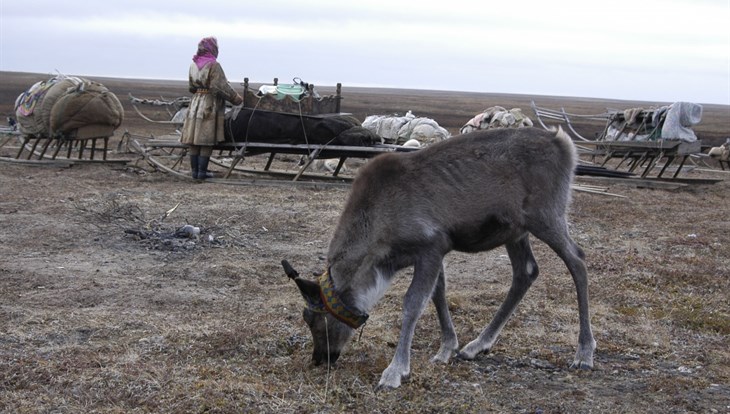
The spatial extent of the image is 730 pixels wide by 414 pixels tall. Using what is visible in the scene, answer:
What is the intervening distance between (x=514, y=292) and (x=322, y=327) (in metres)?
1.50

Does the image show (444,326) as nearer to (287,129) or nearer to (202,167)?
(287,129)

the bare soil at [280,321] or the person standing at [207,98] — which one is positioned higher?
the person standing at [207,98]

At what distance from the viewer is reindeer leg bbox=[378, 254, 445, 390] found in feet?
16.0

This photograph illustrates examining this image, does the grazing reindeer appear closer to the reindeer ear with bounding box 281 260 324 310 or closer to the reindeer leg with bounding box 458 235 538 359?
the reindeer ear with bounding box 281 260 324 310

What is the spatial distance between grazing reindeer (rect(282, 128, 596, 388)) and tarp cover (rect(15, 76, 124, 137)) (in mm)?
11437

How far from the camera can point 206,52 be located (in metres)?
13.7

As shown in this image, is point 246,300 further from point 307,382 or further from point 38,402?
point 38,402

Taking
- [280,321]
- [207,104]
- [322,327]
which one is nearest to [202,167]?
[207,104]

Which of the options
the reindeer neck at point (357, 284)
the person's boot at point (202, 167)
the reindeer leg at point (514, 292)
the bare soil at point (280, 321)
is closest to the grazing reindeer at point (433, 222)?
the reindeer neck at point (357, 284)

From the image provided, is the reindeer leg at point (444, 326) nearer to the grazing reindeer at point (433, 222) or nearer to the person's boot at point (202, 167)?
the grazing reindeer at point (433, 222)

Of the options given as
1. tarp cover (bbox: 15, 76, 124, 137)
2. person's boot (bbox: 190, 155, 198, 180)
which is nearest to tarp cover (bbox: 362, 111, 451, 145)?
person's boot (bbox: 190, 155, 198, 180)

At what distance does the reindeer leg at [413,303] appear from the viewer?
4.87 meters

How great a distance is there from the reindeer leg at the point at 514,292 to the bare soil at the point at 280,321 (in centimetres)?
17

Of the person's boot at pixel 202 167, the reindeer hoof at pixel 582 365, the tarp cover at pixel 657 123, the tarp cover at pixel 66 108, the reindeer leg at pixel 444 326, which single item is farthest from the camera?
the tarp cover at pixel 657 123
